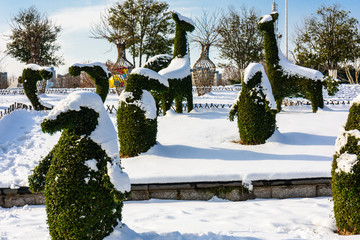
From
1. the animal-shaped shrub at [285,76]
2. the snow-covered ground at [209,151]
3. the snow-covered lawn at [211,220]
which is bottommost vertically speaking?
the snow-covered lawn at [211,220]

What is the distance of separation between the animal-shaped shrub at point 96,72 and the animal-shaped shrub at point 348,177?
7.32m

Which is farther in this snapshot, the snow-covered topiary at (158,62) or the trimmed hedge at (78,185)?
the snow-covered topiary at (158,62)

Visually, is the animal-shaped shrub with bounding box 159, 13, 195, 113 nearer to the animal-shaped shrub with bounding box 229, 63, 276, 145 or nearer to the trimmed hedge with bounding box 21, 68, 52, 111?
the animal-shaped shrub with bounding box 229, 63, 276, 145

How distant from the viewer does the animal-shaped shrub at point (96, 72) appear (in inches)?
355

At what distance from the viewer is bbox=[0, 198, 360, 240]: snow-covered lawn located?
3766 mm

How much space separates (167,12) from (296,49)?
40.9ft

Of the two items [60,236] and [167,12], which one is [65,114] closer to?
[60,236]

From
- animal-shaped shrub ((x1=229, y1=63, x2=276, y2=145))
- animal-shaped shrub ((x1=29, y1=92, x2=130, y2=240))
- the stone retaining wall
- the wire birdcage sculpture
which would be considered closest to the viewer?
animal-shaped shrub ((x1=29, y1=92, x2=130, y2=240))

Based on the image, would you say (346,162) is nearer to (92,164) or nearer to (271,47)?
(92,164)

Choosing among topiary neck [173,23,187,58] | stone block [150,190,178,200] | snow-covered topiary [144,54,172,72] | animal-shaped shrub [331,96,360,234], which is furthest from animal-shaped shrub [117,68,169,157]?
topiary neck [173,23,187,58]

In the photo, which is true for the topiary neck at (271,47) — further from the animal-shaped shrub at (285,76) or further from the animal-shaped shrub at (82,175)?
the animal-shaped shrub at (82,175)

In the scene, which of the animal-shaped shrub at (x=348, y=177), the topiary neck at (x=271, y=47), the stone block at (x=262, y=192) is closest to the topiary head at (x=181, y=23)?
the topiary neck at (x=271, y=47)

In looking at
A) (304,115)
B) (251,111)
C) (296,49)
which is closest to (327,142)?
(251,111)

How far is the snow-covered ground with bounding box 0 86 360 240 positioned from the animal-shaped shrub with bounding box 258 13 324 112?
100cm
